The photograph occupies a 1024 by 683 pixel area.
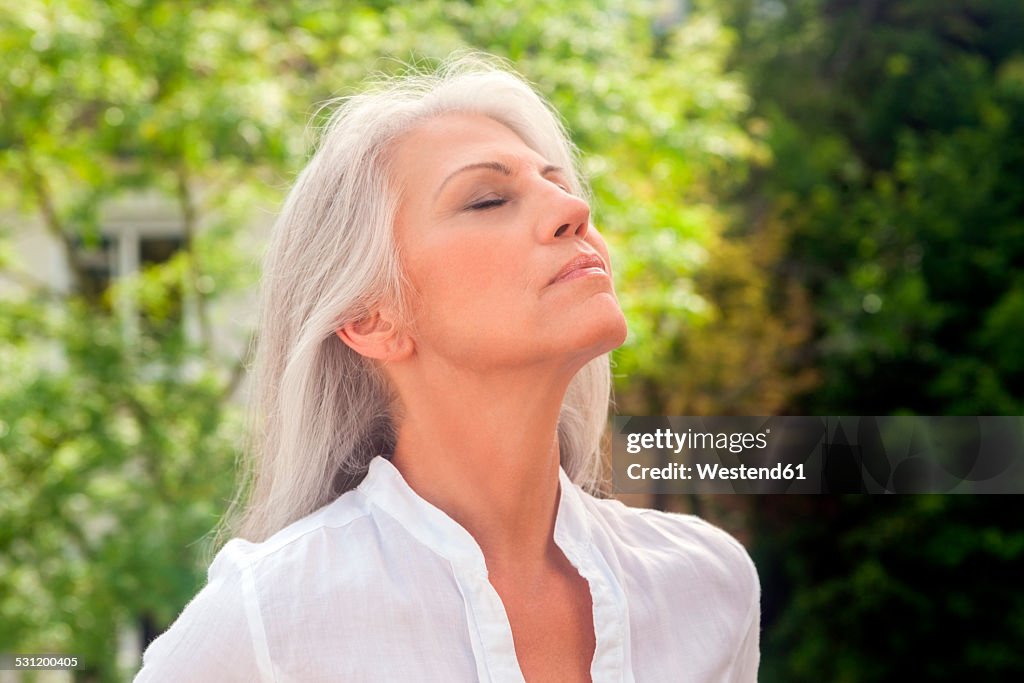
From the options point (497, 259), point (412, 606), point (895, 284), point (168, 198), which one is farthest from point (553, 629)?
point (895, 284)

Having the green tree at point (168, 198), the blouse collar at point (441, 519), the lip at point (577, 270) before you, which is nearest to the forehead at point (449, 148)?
the lip at point (577, 270)

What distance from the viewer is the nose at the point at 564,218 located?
111 centimetres

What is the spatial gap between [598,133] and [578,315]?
2.81 metres

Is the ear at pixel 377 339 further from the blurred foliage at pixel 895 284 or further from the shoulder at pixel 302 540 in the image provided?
the blurred foliage at pixel 895 284

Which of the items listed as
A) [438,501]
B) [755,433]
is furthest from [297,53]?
[438,501]

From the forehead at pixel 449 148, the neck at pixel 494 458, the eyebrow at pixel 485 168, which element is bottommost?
the neck at pixel 494 458

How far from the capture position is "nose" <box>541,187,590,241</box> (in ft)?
3.63

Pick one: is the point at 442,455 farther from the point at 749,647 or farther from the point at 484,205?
the point at 749,647

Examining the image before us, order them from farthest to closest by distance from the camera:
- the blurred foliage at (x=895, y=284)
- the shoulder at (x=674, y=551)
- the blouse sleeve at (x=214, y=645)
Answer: the blurred foliage at (x=895, y=284) → the shoulder at (x=674, y=551) → the blouse sleeve at (x=214, y=645)

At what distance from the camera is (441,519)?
3.65 ft

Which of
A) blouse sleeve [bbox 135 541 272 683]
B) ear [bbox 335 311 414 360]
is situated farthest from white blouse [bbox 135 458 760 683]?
ear [bbox 335 311 414 360]

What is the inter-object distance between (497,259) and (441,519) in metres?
0.26

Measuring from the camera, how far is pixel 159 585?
3.49m

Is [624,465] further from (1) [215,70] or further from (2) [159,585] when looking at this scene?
(1) [215,70]
